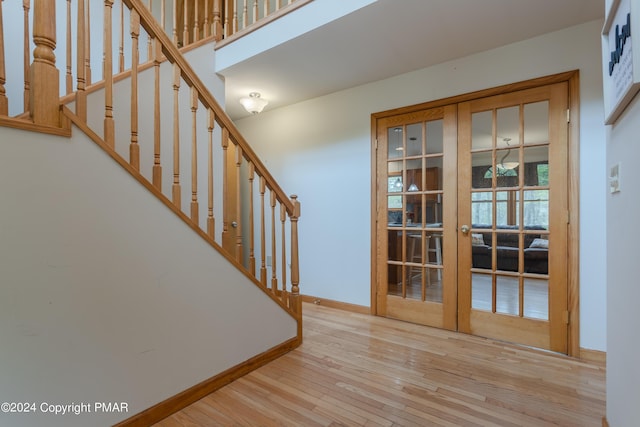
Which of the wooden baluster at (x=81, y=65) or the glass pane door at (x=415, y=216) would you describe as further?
the glass pane door at (x=415, y=216)

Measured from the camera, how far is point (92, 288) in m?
1.35

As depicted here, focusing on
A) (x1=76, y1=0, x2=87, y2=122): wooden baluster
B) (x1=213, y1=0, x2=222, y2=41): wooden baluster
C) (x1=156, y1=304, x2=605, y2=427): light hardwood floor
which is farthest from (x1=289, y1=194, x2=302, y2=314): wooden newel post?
(x1=213, y1=0, x2=222, y2=41): wooden baluster

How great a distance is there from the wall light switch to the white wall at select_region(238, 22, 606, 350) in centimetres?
110

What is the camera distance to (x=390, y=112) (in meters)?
3.01

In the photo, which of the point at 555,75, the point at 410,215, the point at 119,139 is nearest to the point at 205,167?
the point at 119,139

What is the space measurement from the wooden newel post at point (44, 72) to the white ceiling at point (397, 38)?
4.95 ft

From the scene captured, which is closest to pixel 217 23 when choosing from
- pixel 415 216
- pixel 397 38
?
pixel 397 38

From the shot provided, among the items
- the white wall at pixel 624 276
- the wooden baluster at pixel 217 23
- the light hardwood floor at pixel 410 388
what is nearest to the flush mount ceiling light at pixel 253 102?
the wooden baluster at pixel 217 23

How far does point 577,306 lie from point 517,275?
41 cm

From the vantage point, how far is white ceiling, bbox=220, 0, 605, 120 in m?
1.98

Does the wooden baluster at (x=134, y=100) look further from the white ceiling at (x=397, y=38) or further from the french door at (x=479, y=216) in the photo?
the french door at (x=479, y=216)

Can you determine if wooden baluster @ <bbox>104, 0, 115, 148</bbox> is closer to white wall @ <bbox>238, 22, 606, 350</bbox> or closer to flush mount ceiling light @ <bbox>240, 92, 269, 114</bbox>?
flush mount ceiling light @ <bbox>240, 92, 269, 114</bbox>

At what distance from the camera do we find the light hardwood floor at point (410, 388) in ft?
5.16

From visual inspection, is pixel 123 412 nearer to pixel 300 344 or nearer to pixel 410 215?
pixel 300 344
